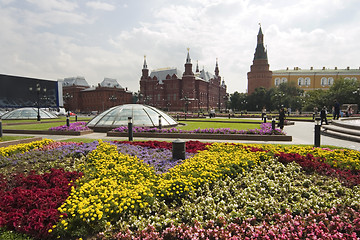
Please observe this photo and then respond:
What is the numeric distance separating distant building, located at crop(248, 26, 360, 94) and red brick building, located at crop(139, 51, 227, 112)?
1780 centimetres

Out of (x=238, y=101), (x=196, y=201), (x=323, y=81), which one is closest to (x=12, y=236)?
(x=196, y=201)

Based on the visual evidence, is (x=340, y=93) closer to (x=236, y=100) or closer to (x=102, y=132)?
(x=236, y=100)

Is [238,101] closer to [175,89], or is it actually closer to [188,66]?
[188,66]

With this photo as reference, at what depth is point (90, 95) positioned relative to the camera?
92438mm

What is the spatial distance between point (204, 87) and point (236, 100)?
57.5 ft

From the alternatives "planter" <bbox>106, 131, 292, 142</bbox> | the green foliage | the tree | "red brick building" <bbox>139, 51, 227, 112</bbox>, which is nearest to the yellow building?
the tree

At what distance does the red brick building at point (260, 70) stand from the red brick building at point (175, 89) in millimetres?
16418

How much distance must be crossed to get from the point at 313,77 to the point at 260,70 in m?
26.1

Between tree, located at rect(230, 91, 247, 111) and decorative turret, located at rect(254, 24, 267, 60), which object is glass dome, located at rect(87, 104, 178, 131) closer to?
tree, located at rect(230, 91, 247, 111)

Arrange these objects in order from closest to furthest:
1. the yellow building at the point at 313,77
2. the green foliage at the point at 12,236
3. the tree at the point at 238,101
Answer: the green foliage at the point at 12,236 → the tree at the point at 238,101 → the yellow building at the point at 313,77

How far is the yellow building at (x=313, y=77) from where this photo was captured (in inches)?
3553

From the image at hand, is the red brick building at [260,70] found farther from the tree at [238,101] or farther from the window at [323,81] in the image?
the window at [323,81]

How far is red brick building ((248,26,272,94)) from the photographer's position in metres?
82.6

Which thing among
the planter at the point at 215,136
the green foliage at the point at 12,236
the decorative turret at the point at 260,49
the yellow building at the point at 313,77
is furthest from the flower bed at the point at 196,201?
the yellow building at the point at 313,77
